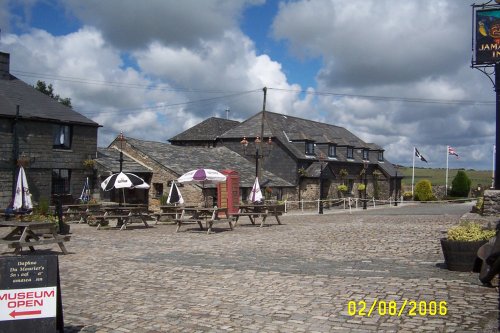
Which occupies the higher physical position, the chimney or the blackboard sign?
the chimney

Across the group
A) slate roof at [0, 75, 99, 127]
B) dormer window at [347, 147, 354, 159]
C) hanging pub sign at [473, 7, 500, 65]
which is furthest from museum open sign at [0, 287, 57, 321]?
dormer window at [347, 147, 354, 159]

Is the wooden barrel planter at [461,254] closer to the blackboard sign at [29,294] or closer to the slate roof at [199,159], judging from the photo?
the blackboard sign at [29,294]

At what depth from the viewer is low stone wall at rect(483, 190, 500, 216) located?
17.6 m

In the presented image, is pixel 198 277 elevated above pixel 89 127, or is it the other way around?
pixel 89 127

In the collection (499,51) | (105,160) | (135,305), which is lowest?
→ (135,305)

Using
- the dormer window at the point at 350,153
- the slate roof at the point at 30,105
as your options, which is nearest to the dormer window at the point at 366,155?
the dormer window at the point at 350,153

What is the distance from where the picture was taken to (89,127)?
30.4 meters

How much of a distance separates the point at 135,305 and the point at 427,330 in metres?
4.05

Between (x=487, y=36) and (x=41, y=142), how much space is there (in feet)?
73.2

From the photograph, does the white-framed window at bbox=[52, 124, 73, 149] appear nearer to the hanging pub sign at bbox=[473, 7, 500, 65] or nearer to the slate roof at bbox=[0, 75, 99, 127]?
the slate roof at bbox=[0, 75, 99, 127]

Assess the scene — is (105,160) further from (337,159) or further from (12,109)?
(337,159)

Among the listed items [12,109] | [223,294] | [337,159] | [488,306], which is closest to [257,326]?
[223,294]
